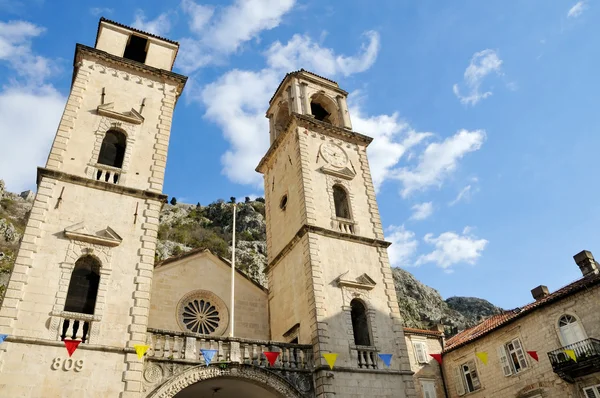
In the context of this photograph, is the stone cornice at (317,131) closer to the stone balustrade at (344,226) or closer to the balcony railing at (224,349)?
the stone balustrade at (344,226)

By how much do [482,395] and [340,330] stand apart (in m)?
12.1

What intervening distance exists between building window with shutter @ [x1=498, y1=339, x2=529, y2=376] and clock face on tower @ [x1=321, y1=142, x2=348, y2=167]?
11.7m

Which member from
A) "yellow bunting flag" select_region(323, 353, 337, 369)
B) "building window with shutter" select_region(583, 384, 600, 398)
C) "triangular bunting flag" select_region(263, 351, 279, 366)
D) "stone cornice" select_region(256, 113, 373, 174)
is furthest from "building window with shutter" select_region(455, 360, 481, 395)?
"triangular bunting flag" select_region(263, 351, 279, 366)

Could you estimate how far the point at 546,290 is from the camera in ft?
84.1

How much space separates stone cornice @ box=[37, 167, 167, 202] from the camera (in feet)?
46.2

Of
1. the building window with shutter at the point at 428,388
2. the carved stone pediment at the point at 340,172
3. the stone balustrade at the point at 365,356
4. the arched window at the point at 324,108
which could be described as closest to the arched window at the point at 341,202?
the carved stone pediment at the point at 340,172

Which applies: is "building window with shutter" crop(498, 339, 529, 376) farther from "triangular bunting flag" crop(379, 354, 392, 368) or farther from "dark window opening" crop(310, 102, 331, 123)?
"dark window opening" crop(310, 102, 331, 123)

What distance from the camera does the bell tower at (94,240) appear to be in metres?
11.3

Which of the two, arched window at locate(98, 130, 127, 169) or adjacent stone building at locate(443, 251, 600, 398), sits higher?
arched window at locate(98, 130, 127, 169)

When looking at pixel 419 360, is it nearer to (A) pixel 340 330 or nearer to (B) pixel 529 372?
(B) pixel 529 372

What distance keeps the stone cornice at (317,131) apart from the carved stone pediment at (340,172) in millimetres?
1920

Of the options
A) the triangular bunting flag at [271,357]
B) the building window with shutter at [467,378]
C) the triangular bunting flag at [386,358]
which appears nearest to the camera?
the triangular bunting flag at [271,357]

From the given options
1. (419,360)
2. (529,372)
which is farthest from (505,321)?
(419,360)

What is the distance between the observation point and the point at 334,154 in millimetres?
20391
